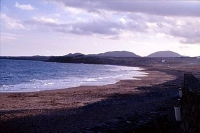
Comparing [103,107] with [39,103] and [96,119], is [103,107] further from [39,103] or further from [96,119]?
[39,103]

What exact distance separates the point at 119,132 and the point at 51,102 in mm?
15646


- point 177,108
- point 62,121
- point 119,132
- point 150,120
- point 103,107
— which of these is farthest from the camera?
point 103,107

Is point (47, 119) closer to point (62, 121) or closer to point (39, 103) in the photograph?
point (62, 121)

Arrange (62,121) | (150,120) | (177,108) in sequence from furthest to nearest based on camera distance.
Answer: (62,121) < (177,108) < (150,120)

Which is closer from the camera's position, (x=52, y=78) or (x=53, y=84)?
(x=53, y=84)

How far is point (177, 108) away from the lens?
11320mm

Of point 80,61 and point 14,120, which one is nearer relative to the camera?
point 14,120

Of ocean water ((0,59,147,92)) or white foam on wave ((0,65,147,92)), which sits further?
ocean water ((0,59,147,92))

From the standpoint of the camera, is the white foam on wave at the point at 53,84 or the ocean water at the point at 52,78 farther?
the ocean water at the point at 52,78

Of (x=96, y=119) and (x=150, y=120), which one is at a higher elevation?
(x=150, y=120)

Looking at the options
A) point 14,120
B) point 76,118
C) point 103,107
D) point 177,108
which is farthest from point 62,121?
point 177,108

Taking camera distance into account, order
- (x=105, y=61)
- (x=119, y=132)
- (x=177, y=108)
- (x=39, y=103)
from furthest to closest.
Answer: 1. (x=105, y=61)
2. (x=39, y=103)
3. (x=177, y=108)
4. (x=119, y=132)

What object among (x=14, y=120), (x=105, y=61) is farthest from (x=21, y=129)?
(x=105, y=61)

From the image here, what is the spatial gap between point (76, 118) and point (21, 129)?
3085mm
